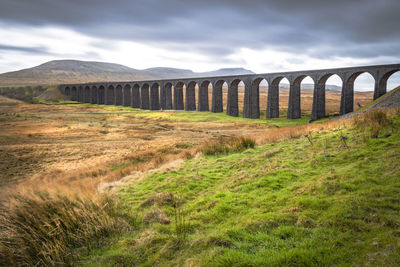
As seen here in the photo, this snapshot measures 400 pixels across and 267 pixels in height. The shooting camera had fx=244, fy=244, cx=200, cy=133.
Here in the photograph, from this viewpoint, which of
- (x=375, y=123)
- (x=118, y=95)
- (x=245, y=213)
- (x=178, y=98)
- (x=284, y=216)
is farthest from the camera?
(x=118, y=95)

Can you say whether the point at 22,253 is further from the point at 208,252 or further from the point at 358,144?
the point at 358,144

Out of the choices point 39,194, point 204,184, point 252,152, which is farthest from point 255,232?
point 252,152

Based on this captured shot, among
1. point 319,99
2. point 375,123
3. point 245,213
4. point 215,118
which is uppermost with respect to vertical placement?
point 319,99

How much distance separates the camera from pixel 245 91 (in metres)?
45.9

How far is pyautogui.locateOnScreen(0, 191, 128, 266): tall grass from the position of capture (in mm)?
4191

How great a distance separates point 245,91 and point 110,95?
2105 inches

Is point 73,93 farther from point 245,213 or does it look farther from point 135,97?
point 245,213

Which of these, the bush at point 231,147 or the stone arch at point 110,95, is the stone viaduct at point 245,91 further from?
the bush at point 231,147

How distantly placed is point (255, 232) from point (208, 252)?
1.02 m

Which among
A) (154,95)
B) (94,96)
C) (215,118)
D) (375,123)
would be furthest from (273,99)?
(94,96)

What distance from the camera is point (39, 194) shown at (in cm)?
551

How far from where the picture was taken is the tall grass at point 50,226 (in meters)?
4.19

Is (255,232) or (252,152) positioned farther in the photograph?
(252,152)

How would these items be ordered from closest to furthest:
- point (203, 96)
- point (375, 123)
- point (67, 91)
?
1. point (375, 123)
2. point (203, 96)
3. point (67, 91)
